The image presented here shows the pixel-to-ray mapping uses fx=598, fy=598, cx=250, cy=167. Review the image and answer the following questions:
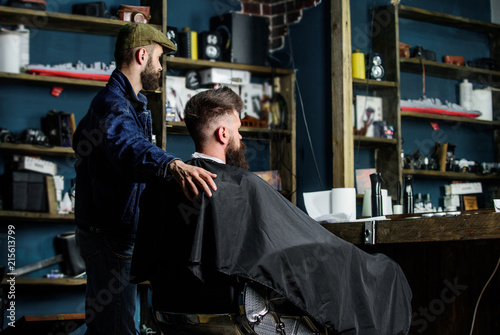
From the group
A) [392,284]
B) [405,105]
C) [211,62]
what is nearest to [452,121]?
[405,105]

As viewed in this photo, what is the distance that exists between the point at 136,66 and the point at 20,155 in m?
1.69

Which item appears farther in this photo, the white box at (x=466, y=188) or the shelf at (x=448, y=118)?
the white box at (x=466, y=188)

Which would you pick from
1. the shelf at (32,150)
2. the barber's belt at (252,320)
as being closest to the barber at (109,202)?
the barber's belt at (252,320)

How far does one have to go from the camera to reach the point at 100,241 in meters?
2.22

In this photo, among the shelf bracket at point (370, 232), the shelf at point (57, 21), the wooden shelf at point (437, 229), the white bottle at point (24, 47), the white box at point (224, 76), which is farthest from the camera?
the white box at point (224, 76)

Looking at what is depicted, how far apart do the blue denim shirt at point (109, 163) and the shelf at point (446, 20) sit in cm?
283

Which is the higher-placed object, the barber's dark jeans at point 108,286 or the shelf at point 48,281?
the barber's dark jeans at point 108,286

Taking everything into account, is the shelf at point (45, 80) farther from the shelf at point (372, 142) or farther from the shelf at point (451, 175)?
the shelf at point (451, 175)

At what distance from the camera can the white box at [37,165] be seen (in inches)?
147

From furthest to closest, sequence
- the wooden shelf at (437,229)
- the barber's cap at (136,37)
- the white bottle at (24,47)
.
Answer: the white bottle at (24,47), the barber's cap at (136,37), the wooden shelf at (437,229)

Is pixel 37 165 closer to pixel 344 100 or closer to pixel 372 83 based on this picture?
pixel 344 100

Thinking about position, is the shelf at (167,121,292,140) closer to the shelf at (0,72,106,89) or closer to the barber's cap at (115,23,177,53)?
the shelf at (0,72,106,89)

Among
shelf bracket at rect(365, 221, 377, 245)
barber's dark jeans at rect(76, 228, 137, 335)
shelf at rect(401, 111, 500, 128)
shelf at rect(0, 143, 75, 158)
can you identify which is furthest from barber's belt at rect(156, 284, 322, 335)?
shelf at rect(401, 111, 500, 128)

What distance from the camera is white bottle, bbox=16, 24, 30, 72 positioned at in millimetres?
3834
